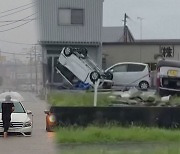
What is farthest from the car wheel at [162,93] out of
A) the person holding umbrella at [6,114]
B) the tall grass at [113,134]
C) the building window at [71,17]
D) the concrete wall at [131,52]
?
the concrete wall at [131,52]

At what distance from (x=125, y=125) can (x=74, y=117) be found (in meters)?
1.23

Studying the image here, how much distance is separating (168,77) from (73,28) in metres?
6.74

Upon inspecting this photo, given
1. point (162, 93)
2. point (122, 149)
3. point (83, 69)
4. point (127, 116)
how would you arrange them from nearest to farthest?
point (122, 149)
point (127, 116)
point (162, 93)
point (83, 69)

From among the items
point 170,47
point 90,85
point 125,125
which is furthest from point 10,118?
point 170,47

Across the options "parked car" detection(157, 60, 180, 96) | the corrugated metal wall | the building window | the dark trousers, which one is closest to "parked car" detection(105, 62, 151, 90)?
"parked car" detection(157, 60, 180, 96)

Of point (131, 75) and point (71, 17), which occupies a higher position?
point (71, 17)

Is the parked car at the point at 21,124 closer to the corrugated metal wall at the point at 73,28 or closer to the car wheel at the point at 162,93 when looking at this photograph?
the car wheel at the point at 162,93

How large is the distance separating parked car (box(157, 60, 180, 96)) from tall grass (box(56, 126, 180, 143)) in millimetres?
1908

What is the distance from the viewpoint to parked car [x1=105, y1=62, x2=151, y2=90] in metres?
17.8

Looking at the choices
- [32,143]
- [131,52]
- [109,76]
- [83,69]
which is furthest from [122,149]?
[131,52]

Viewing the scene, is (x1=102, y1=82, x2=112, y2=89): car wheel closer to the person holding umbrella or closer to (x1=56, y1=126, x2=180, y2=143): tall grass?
the person holding umbrella

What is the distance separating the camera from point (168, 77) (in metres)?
12.8

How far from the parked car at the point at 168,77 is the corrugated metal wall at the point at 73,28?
6018 mm

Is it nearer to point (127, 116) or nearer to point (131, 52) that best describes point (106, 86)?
point (127, 116)
